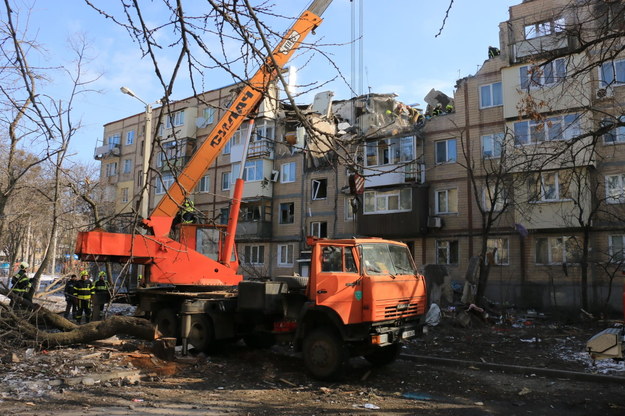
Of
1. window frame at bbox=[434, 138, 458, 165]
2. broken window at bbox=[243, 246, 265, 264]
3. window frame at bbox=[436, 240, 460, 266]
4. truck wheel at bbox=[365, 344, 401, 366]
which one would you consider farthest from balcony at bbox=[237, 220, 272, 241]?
truck wheel at bbox=[365, 344, 401, 366]

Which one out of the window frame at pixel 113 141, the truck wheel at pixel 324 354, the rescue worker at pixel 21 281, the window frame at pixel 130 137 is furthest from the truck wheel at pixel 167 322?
the window frame at pixel 113 141

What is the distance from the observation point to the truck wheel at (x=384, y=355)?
9.65 meters

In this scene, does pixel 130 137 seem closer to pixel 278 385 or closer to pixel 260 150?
pixel 260 150

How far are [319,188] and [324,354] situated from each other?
2358 centimetres

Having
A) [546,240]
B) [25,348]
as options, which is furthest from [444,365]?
[546,240]

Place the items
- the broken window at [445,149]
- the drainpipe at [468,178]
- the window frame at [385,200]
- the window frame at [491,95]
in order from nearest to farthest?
the drainpipe at [468,178]
the window frame at [491,95]
the broken window at [445,149]
the window frame at [385,200]

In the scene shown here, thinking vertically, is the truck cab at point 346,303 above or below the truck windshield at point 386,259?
below

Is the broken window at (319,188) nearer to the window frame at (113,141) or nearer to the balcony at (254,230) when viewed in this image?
the balcony at (254,230)

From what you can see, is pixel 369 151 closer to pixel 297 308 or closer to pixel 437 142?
pixel 437 142

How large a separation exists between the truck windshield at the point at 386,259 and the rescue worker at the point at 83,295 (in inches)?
422

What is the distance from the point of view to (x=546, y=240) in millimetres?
22891

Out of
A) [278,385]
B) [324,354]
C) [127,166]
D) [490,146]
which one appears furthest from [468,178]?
[127,166]

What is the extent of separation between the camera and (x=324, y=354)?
339 inches

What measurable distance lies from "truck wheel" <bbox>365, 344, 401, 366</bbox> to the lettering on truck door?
1.58 metres
